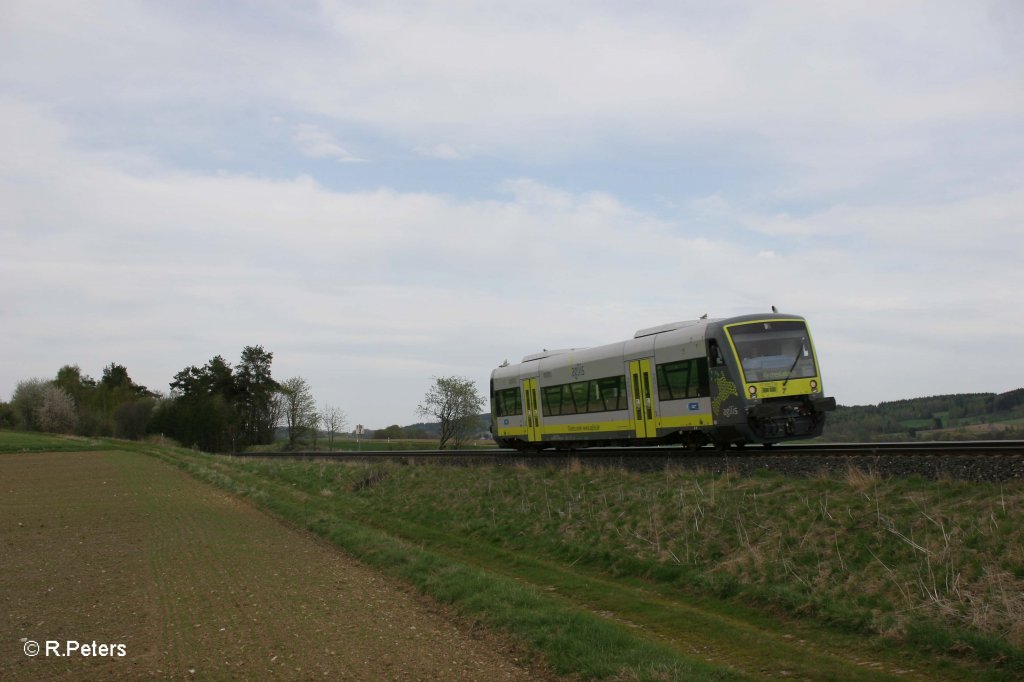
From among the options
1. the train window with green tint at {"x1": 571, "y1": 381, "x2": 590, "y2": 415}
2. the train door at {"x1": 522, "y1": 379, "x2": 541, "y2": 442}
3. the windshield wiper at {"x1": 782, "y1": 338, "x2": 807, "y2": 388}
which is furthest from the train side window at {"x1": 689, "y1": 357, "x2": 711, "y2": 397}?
the train door at {"x1": 522, "y1": 379, "x2": 541, "y2": 442}

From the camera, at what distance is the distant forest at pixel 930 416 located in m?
37.6

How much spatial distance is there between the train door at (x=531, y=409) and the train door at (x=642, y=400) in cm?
712

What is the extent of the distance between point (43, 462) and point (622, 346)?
35468mm

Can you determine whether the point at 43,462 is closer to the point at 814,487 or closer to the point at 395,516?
the point at 395,516

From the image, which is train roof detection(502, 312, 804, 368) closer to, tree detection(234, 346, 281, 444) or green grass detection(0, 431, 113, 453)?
green grass detection(0, 431, 113, 453)

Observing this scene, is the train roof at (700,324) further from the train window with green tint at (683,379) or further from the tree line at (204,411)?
the tree line at (204,411)

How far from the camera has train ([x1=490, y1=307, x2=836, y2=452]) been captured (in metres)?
22.2

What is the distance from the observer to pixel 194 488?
3231cm

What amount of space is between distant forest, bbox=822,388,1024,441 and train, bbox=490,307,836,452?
35.7ft

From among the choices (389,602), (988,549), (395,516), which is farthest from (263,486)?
(988,549)

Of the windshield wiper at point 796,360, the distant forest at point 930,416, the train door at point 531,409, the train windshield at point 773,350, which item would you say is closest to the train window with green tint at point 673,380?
the train windshield at point 773,350

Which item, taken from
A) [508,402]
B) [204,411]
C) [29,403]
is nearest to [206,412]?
[204,411]

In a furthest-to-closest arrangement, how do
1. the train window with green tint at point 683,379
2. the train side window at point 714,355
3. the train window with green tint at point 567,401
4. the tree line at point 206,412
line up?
the tree line at point 206,412, the train window with green tint at point 567,401, the train window with green tint at point 683,379, the train side window at point 714,355

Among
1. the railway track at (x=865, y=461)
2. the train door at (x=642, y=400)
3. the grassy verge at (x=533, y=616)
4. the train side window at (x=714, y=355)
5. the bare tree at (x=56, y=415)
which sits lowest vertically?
the grassy verge at (x=533, y=616)
